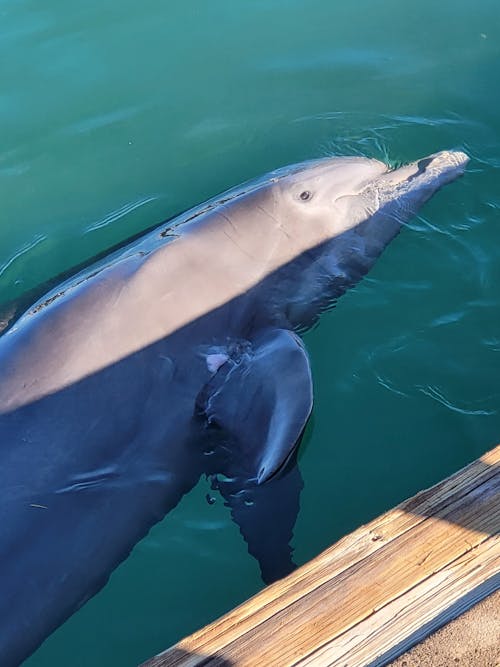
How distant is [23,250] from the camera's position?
8.13m

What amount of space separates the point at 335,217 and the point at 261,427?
2.02 meters

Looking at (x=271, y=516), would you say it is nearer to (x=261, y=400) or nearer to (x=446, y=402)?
(x=261, y=400)

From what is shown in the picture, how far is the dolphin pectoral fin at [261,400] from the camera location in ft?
16.9

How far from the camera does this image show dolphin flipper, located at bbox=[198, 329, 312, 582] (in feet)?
17.4

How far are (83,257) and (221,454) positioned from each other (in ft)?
9.77

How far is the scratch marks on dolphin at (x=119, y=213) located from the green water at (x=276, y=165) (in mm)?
22

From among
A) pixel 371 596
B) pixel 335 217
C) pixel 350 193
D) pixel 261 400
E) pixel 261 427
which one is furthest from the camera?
pixel 350 193

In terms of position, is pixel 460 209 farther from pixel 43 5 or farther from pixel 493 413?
pixel 43 5

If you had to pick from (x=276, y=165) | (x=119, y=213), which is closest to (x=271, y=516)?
(x=119, y=213)

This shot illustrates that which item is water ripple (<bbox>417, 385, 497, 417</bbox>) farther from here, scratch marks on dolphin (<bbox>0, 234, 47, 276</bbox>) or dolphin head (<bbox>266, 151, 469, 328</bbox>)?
scratch marks on dolphin (<bbox>0, 234, 47, 276</bbox>)

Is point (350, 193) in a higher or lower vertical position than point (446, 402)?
higher

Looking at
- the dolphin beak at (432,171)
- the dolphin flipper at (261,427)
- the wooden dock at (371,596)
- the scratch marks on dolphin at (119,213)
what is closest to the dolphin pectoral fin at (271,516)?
the dolphin flipper at (261,427)

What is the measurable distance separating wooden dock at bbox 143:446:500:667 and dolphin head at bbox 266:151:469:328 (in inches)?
85.6

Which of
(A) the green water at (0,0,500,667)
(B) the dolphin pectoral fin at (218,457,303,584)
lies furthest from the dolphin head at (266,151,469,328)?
(B) the dolphin pectoral fin at (218,457,303,584)
